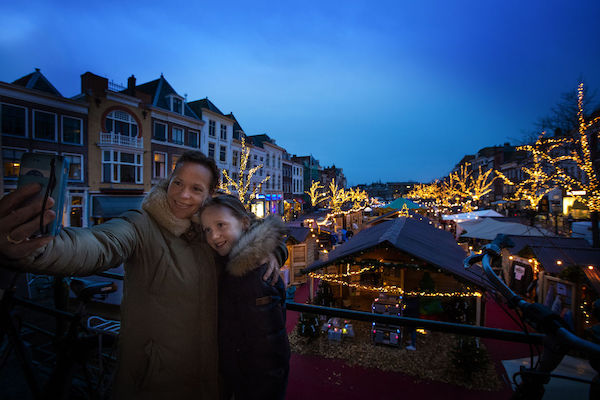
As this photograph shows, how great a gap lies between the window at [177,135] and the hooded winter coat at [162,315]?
986 inches

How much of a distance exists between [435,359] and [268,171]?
1368 inches

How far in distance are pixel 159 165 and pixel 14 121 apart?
8.59 metres

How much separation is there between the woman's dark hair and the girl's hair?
0.09 m

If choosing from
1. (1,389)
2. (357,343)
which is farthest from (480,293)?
(1,389)

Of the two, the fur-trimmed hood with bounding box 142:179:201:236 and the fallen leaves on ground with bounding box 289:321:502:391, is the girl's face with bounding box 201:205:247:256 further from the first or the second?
the fallen leaves on ground with bounding box 289:321:502:391

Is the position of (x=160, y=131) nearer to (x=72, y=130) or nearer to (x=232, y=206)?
(x=72, y=130)

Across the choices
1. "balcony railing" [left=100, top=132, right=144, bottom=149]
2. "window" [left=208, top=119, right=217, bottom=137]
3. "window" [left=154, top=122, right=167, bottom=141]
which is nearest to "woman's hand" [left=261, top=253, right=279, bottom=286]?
"balcony railing" [left=100, top=132, right=144, bottom=149]

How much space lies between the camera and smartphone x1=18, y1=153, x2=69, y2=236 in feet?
2.50

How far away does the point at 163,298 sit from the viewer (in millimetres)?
1348

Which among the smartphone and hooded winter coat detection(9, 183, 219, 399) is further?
hooded winter coat detection(9, 183, 219, 399)

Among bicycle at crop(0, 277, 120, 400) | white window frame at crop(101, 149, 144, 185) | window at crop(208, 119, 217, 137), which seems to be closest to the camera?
bicycle at crop(0, 277, 120, 400)

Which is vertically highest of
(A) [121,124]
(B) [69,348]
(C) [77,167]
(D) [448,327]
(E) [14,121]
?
(A) [121,124]

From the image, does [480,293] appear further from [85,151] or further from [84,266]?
[85,151]

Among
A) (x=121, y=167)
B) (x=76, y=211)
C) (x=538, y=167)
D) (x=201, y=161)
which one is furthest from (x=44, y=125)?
(x=538, y=167)
